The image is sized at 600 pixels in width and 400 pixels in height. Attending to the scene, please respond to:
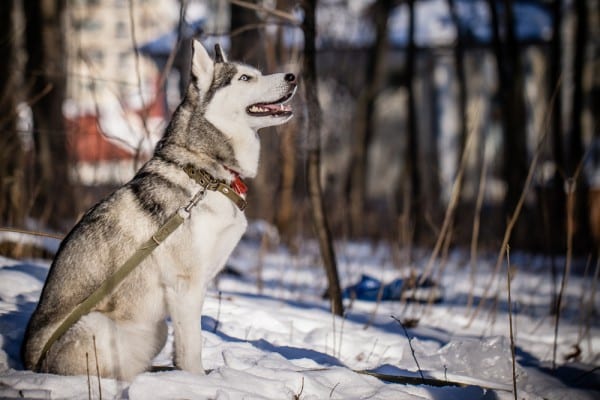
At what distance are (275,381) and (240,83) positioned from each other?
172cm

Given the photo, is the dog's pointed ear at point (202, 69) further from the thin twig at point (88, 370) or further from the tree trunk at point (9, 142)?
the tree trunk at point (9, 142)

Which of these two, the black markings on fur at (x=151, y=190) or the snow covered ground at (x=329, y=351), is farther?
the black markings on fur at (x=151, y=190)

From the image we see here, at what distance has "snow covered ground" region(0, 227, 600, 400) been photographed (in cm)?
234

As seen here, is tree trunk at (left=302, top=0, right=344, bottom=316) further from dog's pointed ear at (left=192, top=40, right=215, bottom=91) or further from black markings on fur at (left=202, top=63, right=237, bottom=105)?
dog's pointed ear at (left=192, top=40, right=215, bottom=91)

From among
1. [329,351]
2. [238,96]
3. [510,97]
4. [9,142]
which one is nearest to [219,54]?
[238,96]

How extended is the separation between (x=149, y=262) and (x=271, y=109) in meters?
1.15

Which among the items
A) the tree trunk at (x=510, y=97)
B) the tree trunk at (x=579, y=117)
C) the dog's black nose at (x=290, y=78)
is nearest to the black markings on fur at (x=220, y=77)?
the dog's black nose at (x=290, y=78)

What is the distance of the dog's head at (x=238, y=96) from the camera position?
2.90 meters

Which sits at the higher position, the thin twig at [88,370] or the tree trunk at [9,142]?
the tree trunk at [9,142]

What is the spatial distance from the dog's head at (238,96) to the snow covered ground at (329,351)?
56.2 inches

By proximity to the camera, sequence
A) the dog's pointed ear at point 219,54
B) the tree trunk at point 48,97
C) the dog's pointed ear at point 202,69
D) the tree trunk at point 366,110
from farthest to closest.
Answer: the tree trunk at point 366,110 → the tree trunk at point 48,97 → the dog's pointed ear at point 219,54 → the dog's pointed ear at point 202,69

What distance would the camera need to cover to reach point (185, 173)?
2.72 m

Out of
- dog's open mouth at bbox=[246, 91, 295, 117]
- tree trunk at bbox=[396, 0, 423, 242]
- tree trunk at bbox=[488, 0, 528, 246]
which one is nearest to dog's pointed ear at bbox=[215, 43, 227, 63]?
dog's open mouth at bbox=[246, 91, 295, 117]

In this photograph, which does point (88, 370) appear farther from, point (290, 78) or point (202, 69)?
point (290, 78)
